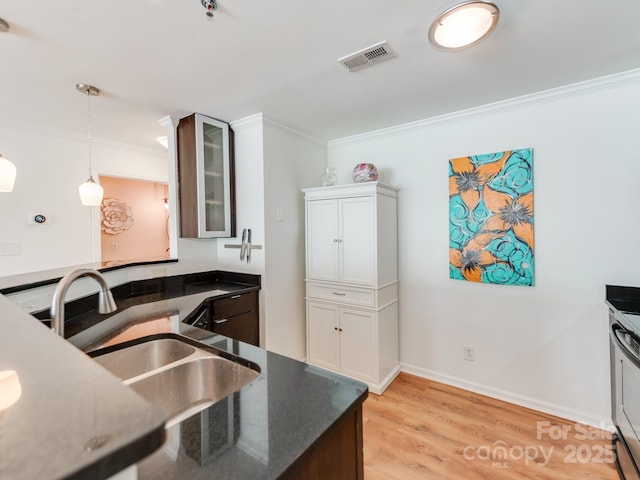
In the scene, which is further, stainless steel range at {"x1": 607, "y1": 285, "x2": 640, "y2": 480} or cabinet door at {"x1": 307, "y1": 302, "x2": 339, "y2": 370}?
cabinet door at {"x1": 307, "y1": 302, "x2": 339, "y2": 370}

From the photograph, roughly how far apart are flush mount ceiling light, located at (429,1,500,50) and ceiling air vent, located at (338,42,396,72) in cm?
26

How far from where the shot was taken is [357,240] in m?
2.61

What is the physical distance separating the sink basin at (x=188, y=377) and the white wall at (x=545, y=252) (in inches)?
82.7

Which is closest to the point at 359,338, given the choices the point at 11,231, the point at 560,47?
the point at 560,47

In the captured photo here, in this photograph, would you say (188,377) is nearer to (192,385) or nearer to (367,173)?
(192,385)

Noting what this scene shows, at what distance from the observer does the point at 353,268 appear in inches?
104

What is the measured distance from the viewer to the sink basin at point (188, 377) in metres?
1.05

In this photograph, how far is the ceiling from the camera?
1405 millimetres

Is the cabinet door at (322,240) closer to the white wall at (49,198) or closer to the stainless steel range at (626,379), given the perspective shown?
the stainless steel range at (626,379)

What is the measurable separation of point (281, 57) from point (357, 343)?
7.24ft

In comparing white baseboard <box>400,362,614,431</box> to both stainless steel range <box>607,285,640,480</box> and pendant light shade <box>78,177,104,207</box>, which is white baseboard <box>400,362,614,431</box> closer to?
stainless steel range <box>607,285,640,480</box>

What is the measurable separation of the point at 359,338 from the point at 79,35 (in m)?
2.67

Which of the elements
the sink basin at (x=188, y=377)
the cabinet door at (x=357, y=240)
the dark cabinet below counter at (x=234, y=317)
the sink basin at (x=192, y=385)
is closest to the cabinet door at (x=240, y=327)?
the dark cabinet below counter at (x=234, y=317)

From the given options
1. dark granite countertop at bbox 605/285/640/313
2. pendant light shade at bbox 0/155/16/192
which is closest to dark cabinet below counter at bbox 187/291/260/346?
pendant light shade at bbox 0/155/16/192
